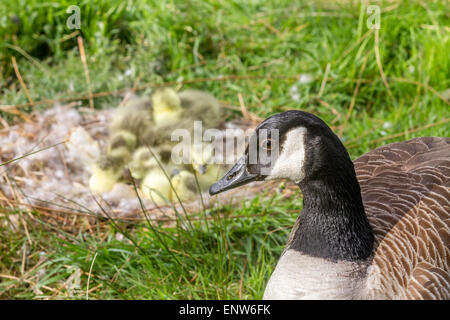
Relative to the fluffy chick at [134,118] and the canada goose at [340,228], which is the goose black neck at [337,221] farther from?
the fluffy chick at [134,118]

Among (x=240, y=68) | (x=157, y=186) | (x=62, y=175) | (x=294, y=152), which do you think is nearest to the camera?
(x=294, y=152)

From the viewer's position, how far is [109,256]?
2.80 metres

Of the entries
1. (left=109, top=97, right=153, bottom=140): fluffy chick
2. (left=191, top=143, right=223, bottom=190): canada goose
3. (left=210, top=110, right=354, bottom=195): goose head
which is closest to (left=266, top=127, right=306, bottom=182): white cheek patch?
(left=210, top=110, right=354, bottom=195): goose head

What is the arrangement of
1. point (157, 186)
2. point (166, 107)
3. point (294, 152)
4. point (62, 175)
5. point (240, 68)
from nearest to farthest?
point (294, 152), point (157, 186), point (62, 175), point (166, 107), point (240, 68)

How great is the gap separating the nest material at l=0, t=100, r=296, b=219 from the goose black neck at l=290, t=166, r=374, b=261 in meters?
1.00

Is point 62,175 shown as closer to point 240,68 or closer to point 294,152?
point 240,68

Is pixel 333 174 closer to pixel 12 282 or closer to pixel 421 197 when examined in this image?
pixel 421 197

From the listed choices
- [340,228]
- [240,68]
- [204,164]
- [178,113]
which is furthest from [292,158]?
[240,68]

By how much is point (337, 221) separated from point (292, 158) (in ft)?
0.99

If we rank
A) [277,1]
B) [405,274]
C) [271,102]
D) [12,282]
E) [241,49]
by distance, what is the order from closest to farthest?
[405,274], [12,282], [271,102], [241,49], [277,1]

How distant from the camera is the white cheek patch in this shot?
6.25ft

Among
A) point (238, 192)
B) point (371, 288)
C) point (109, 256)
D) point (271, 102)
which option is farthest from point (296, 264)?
point (271, 102)

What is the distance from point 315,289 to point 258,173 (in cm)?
47

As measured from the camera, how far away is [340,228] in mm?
1998
